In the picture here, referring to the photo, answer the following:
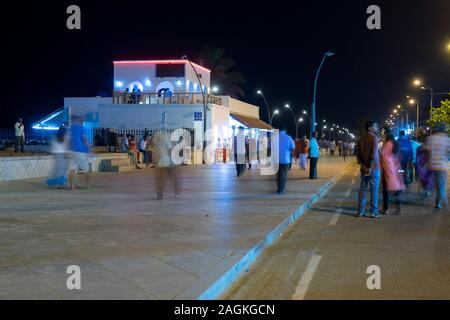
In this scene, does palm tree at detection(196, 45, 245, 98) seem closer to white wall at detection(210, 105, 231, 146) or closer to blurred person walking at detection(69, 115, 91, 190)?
white wall at detection(210, 105, 231, 146)

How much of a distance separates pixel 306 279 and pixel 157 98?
3237cm

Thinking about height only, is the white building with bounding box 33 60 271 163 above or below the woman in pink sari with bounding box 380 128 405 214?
above

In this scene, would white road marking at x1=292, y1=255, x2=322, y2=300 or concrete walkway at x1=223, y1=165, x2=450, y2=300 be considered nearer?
white road marking at x1=292, y1=255, x2=322, y2=300

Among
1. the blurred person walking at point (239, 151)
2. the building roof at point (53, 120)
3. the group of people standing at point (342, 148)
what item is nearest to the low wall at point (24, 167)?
the blurred person walking at point (239, 151)

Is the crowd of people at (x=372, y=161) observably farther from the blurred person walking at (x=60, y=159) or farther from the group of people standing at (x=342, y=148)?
the group of people standing at (x=342, y=148)

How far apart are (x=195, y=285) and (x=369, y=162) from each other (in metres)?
6.35

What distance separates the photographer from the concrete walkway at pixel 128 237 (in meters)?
6.06

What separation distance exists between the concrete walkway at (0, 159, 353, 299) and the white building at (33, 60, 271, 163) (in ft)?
65.8

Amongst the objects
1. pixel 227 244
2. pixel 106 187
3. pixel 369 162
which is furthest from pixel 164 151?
pixel 227 244

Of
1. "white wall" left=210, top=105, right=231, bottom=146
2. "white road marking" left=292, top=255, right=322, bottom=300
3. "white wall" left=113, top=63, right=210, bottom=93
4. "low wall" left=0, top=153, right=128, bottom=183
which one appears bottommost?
"white road marking" left=292, top=255, right=322, bottom=300

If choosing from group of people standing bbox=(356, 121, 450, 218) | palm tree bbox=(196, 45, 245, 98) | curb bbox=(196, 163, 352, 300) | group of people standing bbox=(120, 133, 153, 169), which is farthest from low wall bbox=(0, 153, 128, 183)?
palm tree bbox=(196, 45, 245, 98)

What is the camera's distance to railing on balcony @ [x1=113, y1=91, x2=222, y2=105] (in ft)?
125

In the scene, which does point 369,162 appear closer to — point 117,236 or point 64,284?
point 117,236
